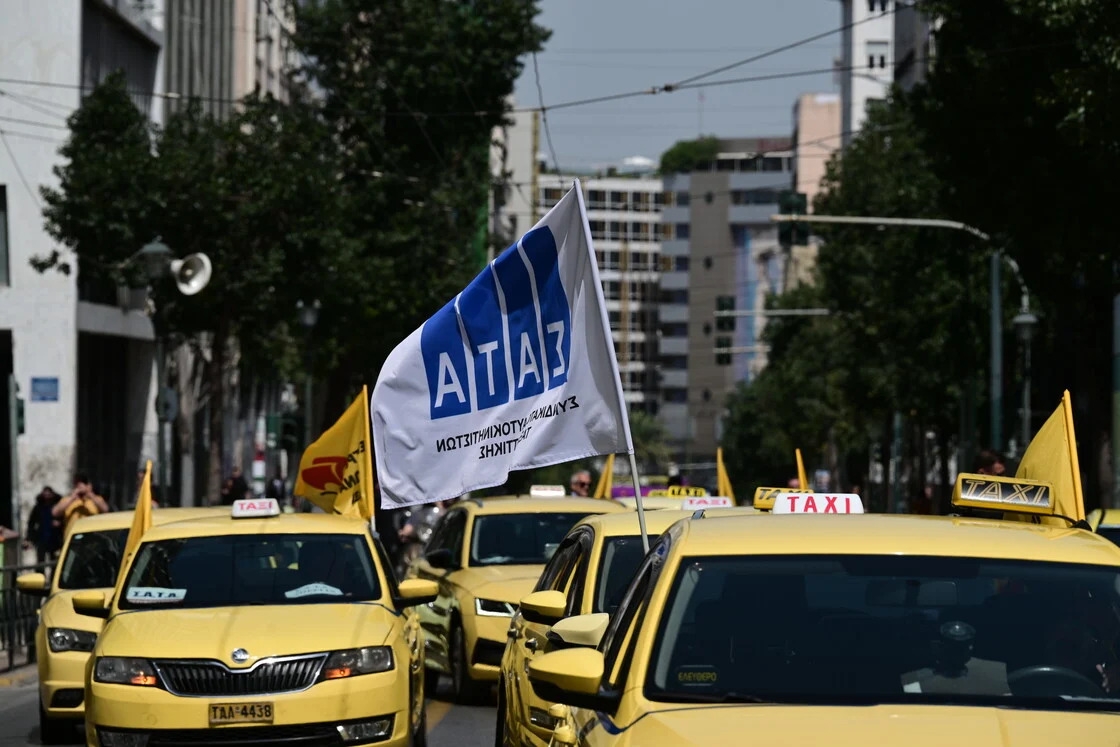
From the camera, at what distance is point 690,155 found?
183875 mm

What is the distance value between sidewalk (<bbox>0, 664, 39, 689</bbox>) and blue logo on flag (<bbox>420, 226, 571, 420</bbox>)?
1045 centimetres

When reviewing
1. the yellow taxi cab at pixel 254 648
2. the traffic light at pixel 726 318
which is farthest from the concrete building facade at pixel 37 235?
the yellow taxi cab at pixel 254 648

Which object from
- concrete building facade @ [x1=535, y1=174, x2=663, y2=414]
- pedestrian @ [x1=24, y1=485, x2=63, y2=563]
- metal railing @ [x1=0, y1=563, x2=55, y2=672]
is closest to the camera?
metal railing @ [x1=0, y1=563, x2=55, y2=672]

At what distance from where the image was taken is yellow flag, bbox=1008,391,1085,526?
873 cm

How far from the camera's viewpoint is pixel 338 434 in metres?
14.8

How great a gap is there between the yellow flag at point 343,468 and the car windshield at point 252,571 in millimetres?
2393

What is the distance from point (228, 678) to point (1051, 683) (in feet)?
18.3

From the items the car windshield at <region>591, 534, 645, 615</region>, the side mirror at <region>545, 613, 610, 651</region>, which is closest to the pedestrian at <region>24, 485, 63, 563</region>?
the car windshield at <region>591, 534, 645, 615</region>

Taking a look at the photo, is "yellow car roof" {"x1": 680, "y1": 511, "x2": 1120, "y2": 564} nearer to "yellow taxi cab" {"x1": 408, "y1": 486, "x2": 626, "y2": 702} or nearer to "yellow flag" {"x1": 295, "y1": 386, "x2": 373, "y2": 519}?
"yellow flag" {"x1": 295, "y1": 386, "x2": 373, "y2": 519}

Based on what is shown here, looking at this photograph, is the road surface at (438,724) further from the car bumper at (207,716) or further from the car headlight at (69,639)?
the car bumper at (207,716)

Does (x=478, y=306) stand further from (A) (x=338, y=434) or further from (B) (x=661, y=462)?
(B) (x=661, y=462)

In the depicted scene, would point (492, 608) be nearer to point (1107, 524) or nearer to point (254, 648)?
point (1107, 524)

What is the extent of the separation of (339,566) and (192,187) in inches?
954

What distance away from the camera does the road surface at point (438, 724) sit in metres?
13.2
